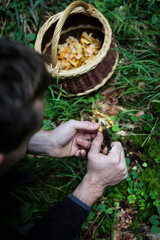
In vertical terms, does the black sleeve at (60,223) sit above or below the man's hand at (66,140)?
below

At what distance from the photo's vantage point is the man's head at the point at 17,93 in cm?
91

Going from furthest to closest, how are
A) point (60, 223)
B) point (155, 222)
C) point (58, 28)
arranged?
point (58, 28) < point (155, 222) < point (60, 223)

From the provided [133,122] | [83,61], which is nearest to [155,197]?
[133,122]

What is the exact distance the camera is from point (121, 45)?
9.57ft

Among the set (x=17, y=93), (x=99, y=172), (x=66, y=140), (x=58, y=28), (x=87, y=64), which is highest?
(x=58, y=28)

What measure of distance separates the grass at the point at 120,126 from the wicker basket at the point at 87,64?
0.49 feet

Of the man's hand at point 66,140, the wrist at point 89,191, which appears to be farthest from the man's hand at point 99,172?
the man's hand at point 66,140

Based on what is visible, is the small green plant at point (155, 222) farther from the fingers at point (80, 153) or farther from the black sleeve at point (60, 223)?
the fingers at point (80, 153)

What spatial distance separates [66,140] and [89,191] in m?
0.54

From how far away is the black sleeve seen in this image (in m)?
1.40

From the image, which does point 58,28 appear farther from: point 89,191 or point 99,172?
point 89,191

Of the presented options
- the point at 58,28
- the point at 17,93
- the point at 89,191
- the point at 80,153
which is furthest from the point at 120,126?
the point at 17,93

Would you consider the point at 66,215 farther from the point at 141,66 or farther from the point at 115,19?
the point at 115,19

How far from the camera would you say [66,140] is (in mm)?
1974
